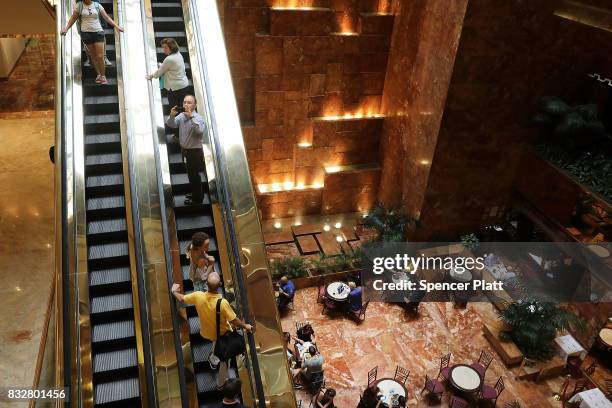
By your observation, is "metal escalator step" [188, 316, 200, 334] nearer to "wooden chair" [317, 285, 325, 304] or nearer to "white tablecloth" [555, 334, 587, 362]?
"wooden chair" [317, 285, 325, 304]

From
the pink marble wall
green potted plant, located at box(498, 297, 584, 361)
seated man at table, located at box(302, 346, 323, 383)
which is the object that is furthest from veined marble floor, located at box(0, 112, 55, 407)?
green potted plant, located at box(498, 297, 584, 361)

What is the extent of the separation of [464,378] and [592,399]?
6.76 ft

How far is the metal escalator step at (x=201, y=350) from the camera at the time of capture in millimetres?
5094

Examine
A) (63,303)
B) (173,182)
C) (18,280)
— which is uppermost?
(173,182)

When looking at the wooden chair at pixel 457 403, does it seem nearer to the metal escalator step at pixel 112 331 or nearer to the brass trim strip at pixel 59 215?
the metal escalator step at pixel 112 331

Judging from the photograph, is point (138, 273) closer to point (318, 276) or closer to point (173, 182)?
point (173, 182)

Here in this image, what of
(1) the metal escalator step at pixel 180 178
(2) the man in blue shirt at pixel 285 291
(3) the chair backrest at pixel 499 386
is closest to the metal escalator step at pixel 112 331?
(1) the metal escalator step at pixel 180 178

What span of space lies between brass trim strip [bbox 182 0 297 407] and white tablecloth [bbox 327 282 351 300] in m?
4.95

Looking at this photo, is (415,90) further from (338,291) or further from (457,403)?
(457,403)

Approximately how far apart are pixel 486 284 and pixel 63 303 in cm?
902

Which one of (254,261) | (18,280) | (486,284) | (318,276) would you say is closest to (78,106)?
(254,261)

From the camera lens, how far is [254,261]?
538cm

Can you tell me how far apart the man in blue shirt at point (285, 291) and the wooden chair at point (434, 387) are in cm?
296

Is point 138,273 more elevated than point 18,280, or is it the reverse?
point 138,273
